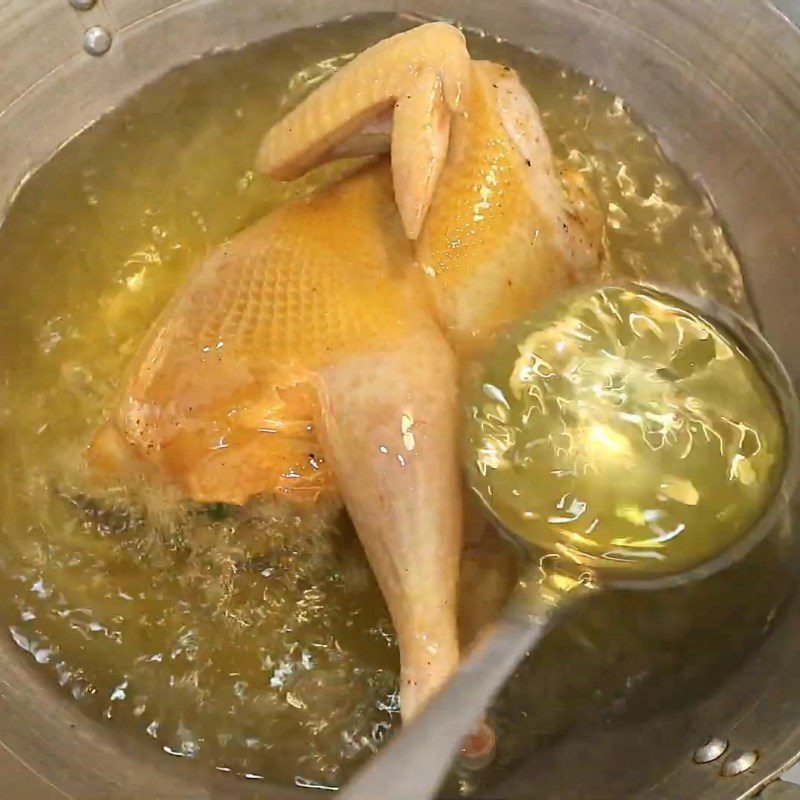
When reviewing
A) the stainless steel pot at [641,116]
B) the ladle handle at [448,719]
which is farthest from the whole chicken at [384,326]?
the stainless steel pot at [641,116]

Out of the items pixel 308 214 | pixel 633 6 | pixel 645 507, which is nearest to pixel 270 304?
pixel 308 214

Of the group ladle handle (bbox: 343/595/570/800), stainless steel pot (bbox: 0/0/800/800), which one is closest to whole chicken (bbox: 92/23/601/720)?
ladle handle (bbox: 343/595/570/800)

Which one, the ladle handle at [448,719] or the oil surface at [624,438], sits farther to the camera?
the oil surface at [624,438]

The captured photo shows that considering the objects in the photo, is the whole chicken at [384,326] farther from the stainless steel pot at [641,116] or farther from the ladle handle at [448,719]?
the stainless steel pot at [641,116]

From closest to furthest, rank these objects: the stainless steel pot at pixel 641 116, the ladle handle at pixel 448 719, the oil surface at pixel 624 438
→ the ladle handle at pixel 448 719, the oil surface at pixel 624 438, the stainless steel pot at pixel 641 116

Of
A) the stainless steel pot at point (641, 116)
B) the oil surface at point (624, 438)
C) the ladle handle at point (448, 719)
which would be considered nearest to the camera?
the ladle handle at point (448, 719)

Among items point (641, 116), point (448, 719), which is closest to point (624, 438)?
point (448, 719)

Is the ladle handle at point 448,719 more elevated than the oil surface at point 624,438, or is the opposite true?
the oil surface at point 624,438
